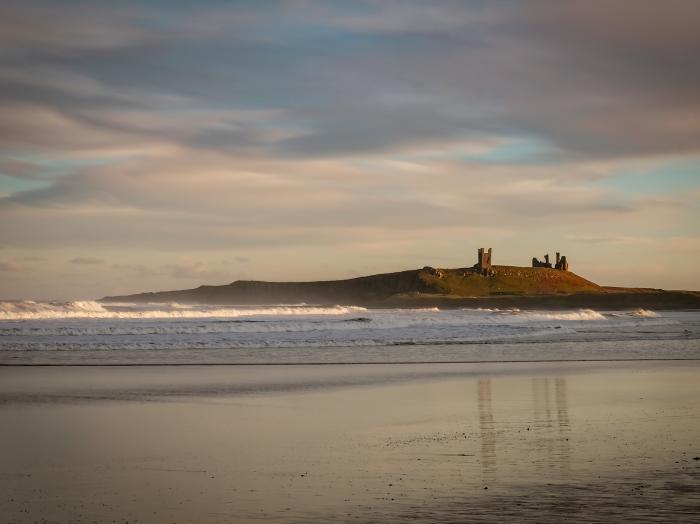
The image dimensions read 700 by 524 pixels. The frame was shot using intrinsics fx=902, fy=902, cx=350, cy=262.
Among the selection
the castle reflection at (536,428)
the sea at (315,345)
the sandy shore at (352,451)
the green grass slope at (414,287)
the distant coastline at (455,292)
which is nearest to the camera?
the sandy shore at (352,451)

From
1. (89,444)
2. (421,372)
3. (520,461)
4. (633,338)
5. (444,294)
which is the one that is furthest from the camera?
(444,294)

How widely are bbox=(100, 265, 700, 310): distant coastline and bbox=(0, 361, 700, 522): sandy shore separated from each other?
8996 cm

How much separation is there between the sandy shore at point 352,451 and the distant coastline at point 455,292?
3542 inches

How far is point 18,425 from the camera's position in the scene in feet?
38.8

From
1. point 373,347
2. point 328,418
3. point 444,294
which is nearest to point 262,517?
point 328,418

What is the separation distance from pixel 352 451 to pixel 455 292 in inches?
4491

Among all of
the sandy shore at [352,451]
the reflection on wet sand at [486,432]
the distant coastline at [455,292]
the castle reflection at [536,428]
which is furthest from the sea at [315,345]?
the distant coastline at [455,292]

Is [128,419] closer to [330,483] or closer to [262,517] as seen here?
[330,483]

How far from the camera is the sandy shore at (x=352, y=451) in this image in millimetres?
7141

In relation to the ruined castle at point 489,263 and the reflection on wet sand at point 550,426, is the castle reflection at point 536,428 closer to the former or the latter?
the reflection on wet sand at point 550,426

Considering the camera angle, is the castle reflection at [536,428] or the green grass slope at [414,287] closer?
the castle reflection at [536,428]

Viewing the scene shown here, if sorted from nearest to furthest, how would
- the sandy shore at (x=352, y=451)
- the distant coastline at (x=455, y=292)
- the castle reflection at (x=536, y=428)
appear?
the sandy shore at (x=352, y=451)
the castle reflection at (x=536, y=428)
the distant coastline at (x=455, y=292)

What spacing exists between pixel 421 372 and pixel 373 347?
9.89 meters

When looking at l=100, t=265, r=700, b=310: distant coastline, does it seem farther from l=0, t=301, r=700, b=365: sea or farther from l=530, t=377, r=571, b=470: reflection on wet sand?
l=530, t=377, r=571, b=470: reflection on wet sand
